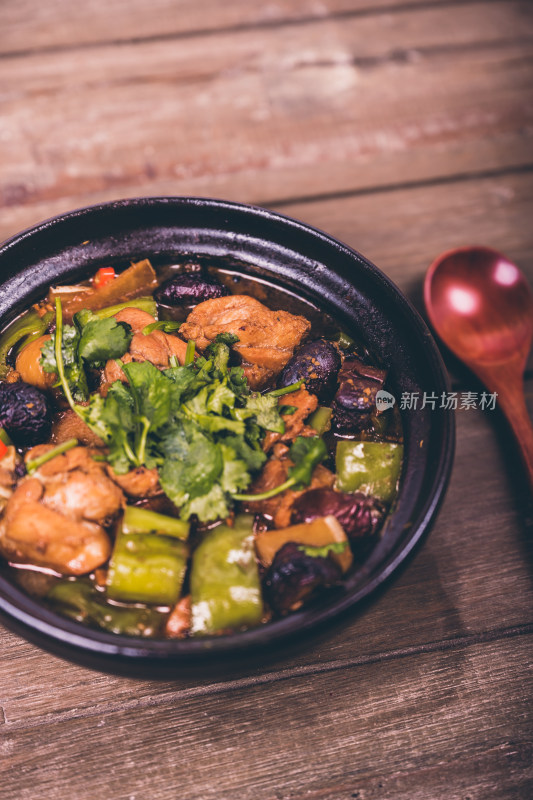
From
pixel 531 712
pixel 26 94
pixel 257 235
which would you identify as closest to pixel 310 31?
pixel 26 94

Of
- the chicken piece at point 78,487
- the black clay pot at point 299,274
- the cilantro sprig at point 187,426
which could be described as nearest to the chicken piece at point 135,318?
the cilantro sprig at point 187,426

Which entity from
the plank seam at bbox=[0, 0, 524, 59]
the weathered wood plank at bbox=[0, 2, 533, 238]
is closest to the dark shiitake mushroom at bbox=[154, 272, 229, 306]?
the weathered wood plank at bbox=[0, 2, 533, 238]

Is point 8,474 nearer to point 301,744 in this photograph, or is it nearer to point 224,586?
point 224,586

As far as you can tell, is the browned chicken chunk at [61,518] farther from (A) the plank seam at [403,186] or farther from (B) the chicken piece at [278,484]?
(A) the plank seam at [403,186]

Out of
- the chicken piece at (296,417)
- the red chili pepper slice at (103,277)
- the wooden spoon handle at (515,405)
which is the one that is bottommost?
the wooden spoon handle at (515,405)

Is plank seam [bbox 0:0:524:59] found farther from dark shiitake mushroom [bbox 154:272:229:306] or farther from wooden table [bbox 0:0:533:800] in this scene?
dark shiitake mushroom [bbox 154:272:229:306]

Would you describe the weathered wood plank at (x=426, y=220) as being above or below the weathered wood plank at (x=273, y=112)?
below

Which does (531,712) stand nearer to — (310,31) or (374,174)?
(374,174)
